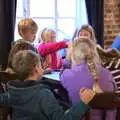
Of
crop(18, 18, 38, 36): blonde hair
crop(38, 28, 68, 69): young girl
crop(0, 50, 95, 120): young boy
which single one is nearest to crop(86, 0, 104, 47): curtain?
crop(38, 28, 68, 69): young girl

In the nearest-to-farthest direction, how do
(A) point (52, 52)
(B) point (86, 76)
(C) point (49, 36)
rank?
(B) point (86, 76) → (A) point (52, 52) → (C) point (49, 36)

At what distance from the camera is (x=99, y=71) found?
2.44m

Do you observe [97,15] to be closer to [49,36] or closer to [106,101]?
[49,36]

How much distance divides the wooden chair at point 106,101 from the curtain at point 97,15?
11.3ft

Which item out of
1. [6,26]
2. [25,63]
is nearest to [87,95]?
[25,63]

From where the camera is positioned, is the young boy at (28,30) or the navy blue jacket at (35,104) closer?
the navy blue jacket at (35,104)

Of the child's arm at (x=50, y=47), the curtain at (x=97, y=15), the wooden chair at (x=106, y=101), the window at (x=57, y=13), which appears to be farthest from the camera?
the curtain at (x=97, y=15)

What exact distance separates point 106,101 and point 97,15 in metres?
3.49

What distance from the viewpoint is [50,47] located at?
3.83m

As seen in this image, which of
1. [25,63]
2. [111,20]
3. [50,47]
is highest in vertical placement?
[111,20]

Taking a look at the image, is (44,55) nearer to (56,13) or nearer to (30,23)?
(30,23)

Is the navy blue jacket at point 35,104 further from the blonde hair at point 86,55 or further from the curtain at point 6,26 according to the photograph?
the curtain at point 6,26

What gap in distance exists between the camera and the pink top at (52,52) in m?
3.79

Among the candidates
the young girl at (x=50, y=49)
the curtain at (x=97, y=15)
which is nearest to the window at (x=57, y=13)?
the curtain at (x=97, y=15)
